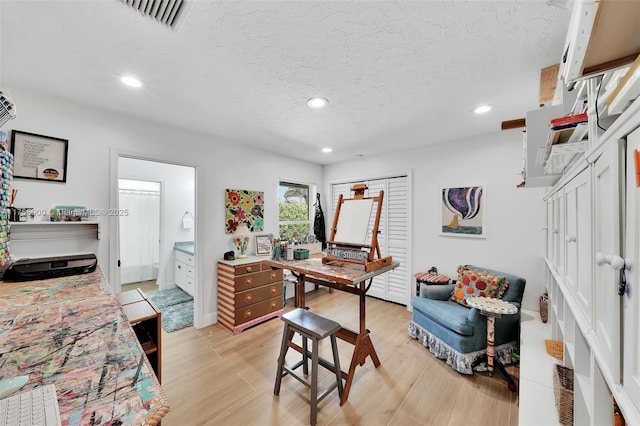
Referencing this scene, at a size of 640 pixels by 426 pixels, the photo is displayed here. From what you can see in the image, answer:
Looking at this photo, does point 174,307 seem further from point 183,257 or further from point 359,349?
point 359,349

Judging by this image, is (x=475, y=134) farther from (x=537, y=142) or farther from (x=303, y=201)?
(x=303, y=201)

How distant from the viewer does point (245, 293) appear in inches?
124

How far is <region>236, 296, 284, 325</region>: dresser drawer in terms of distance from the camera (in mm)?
3096

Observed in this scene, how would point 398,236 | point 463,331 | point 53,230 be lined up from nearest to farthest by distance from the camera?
point 53,230 < point 463,331 < point 398,236

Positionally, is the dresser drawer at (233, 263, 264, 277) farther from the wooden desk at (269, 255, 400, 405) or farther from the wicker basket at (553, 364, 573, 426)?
the wicker basket at (553, 364, 573, 426)

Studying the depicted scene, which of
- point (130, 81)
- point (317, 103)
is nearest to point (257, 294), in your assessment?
point (317, 103)

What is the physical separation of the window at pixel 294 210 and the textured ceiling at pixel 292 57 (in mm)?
1978

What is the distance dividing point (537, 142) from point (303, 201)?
3.74 meters

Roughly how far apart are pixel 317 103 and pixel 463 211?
2466 mm

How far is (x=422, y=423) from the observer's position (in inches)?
69.8

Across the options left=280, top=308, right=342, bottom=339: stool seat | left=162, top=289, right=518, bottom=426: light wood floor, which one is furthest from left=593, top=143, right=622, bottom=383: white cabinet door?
left=162, top=289, right=518, bottom=426: light wood floor

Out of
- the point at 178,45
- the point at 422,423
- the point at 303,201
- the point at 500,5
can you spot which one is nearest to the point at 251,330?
the point at 422,423

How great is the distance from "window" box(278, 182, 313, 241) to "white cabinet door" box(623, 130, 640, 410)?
12.5ft

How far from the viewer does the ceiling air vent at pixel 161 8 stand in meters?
1.20
